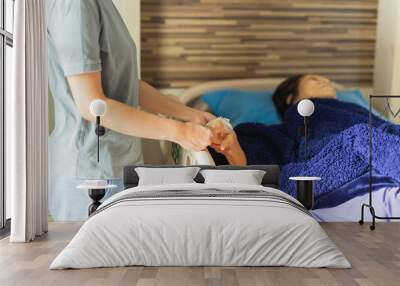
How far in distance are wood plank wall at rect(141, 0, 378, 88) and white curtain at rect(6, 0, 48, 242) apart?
130 cm

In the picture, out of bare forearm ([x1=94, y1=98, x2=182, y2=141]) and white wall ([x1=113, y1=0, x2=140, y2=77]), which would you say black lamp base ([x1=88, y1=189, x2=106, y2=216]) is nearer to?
bare forearm ([x1=94, y1=98, x2=182, y2=141])

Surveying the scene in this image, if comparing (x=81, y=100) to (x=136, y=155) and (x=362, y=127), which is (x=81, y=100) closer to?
(x=136, y=155)

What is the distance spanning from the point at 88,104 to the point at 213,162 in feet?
4.74

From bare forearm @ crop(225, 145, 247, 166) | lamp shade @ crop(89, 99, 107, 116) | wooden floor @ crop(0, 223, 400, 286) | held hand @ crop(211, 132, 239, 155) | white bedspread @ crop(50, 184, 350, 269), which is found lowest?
→ wooden floor @ crop(0, 223, 400, 286)

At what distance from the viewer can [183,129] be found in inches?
240

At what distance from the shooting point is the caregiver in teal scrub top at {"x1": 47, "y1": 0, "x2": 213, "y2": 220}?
6008 mm

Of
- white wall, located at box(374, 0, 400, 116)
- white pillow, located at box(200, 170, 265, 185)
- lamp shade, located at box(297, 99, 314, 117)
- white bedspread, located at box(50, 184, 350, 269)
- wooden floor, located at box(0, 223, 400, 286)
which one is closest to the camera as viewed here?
wooden floor, located at box(0, 223, 400, 286)

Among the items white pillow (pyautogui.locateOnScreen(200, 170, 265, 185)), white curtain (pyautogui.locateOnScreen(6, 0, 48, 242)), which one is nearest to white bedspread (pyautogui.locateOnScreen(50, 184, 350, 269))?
white curtain (pyautogui.locateOnScreen(6, 0, 48, 242))

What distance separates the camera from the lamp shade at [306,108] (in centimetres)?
598

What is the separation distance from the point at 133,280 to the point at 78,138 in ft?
9.53

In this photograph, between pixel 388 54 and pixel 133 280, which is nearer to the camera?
pixel 133 280

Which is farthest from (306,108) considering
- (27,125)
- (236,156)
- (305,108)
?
(27,125)

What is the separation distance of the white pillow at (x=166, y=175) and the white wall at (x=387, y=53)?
2.26 metres

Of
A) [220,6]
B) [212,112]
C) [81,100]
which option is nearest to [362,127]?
[212,112]
